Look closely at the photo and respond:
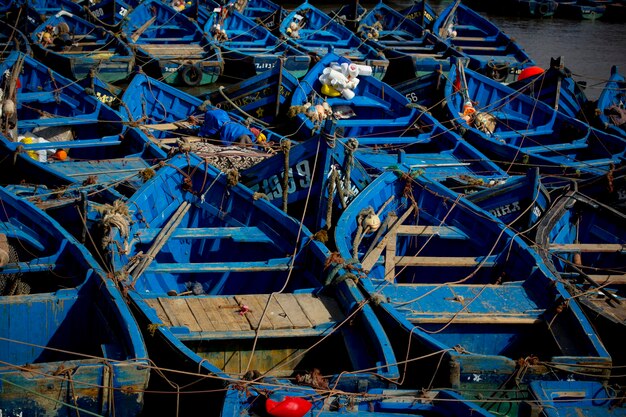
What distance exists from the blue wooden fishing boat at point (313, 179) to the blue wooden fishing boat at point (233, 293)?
48 centimetres

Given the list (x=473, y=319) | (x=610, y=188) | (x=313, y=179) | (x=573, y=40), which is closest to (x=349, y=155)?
(x=313, y=179)

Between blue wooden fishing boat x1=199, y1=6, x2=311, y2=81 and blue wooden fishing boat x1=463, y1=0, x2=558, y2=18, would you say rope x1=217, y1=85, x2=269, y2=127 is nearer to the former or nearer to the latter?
blue wooden fishing boat x1=199, y1=6, x2=311, y2=81

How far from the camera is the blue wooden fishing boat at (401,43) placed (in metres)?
21.2

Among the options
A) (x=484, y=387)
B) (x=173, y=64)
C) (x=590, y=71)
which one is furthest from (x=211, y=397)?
(x=590, y=71)

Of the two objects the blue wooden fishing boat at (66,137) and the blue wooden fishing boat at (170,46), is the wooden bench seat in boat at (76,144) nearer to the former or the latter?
the blue wooden fishing boat at (66,137)

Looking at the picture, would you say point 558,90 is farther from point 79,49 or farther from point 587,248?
point 79,49

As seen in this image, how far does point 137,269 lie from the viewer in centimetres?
981

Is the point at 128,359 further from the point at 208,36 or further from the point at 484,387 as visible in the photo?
the point at 208,36

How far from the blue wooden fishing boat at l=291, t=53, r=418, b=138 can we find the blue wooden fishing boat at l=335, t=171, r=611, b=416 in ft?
13.8

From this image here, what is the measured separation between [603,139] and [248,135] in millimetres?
6896

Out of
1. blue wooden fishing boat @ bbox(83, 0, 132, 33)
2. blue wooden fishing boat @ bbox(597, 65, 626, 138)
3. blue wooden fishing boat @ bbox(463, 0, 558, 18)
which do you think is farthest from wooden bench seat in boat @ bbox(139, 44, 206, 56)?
blue wooden fishing boat @ bbox(463, 0, 558, 18)

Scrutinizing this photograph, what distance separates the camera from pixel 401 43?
2291 cm

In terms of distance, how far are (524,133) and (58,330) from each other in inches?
406

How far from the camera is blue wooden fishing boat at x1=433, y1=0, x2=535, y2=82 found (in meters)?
21.1
